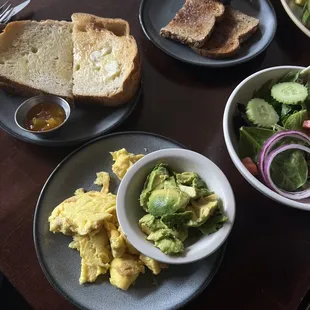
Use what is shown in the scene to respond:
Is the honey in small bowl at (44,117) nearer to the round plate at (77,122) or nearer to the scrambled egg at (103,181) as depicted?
the round plate at (77,122)

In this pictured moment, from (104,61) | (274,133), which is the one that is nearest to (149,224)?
(274,133)

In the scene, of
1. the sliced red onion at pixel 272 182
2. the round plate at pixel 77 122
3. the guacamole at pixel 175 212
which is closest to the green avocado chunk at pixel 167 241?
the guacamole at pixel 175 212

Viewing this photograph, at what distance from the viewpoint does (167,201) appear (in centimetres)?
111

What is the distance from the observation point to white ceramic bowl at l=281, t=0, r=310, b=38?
5.45ft

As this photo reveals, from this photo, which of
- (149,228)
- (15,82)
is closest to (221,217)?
(149,228)

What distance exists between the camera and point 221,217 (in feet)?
3.67

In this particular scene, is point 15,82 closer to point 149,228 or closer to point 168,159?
point 168,159

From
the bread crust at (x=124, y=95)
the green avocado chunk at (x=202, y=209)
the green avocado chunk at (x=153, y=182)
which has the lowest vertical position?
the green avocado chunk at (x=202, y=209)

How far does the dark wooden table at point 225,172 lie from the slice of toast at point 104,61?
110 millimetres

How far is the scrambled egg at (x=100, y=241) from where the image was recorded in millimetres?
1147

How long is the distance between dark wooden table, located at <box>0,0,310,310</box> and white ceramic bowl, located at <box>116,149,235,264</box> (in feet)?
0.64

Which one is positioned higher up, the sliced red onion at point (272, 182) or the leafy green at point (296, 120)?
the leafy green at point (296, 120)

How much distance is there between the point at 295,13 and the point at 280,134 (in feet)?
2.38

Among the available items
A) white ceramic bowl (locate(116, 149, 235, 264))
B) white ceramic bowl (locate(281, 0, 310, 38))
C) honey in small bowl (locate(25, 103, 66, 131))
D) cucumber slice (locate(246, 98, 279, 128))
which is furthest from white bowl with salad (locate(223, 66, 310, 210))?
honey in small bowl (locate(25, 103, 66, 131))
